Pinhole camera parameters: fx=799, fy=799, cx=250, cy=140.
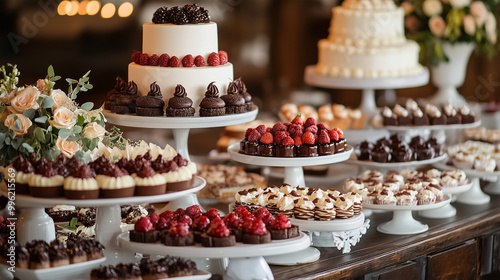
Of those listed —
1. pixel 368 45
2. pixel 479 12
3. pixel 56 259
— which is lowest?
pixel 56 259

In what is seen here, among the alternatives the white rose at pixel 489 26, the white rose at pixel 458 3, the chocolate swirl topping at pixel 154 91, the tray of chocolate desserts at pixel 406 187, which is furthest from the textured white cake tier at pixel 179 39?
the white rose at pixel 489 26

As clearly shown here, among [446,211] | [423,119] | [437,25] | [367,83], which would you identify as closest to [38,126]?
[446,211]

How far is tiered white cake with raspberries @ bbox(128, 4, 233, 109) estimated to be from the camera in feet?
11.9

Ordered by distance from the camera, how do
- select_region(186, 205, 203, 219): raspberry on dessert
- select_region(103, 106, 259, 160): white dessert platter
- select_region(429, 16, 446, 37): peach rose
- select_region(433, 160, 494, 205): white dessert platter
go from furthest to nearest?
select_region(429, 16, 446, 37): peach rose → select_region(433, 160, 494, 205): white dessert platter → select_region(103, 106, 259, 160): white dessert platter → select_region(186, 205, 203, 219): raspberry on dessert

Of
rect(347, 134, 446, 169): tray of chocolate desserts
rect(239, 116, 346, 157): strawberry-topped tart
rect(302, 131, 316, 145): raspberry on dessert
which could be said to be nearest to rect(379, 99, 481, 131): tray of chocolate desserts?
rect(347, 134, 446, 169): tray of chocolate desserts

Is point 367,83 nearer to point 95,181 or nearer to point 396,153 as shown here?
point 396,153

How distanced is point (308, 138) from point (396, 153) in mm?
808

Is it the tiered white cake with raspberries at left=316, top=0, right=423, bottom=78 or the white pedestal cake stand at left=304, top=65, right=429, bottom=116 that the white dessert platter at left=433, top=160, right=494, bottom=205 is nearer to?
the white pedestal cake stand at left=304, top=65, right=429, bottom=116

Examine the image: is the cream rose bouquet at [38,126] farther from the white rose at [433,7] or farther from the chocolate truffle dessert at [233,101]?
the white rose at [433,7]

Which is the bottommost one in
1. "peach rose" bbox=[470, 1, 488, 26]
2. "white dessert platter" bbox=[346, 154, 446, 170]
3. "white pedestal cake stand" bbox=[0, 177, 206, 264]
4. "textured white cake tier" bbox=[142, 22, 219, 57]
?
"white pedestal cake stand" bbox=[0, 177, 206, 264]

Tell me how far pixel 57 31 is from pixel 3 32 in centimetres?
49

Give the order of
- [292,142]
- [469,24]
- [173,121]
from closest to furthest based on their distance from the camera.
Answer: [173,121]
[292,142]
[469,24]

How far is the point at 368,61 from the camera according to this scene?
201 inches

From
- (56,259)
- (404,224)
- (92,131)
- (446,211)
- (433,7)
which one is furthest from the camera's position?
(433,7)
